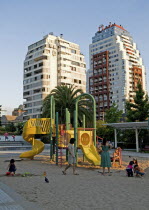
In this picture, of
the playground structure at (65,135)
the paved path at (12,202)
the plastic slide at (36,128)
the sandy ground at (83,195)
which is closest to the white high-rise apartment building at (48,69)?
the plastic slide at (36,128)

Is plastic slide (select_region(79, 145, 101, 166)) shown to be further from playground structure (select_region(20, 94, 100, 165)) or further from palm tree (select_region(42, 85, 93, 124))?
palm tree (select_region(42, 85, 93, 124))

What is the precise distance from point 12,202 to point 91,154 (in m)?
9.13

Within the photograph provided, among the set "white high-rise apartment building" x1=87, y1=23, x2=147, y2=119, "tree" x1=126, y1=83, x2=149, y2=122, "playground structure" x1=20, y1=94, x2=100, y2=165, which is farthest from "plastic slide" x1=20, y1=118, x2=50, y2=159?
"white high-rise apartment building" x1=87, y1=23, x2=147, y2=119

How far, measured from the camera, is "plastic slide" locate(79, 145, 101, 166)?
14.4 m

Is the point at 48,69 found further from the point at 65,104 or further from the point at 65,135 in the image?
the point at 65,135

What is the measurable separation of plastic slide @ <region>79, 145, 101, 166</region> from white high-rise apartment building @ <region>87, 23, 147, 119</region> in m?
84.5

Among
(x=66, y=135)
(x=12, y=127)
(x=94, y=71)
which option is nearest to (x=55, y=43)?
(x=94, y=71)

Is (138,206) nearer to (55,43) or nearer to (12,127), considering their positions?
(12,127)

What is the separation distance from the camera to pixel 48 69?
84062 mm

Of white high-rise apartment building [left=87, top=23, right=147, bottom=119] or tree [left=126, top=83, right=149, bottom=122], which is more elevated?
white high-rise apartment building [left=87, top=23, right=147, bottom=119]

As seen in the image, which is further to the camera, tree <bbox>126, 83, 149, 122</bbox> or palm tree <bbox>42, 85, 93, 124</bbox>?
palm tree <bbox>42, 85, 93, 124</bbox>

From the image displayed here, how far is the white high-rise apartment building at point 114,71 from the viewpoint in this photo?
101000 millimetres

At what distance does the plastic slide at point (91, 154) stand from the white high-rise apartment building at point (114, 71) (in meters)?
84.5

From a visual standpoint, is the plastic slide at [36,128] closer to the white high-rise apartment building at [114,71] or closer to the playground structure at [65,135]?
the playground structure at [65,135]
